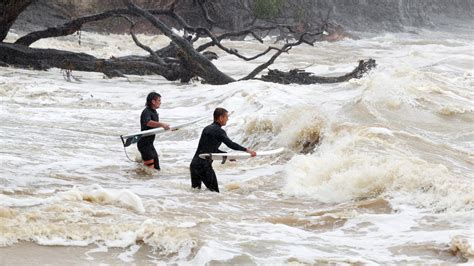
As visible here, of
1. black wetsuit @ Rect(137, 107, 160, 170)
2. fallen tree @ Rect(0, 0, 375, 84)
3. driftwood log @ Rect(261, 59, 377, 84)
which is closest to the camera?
black wetsuit @ Rect(137, 107, 160, 170)

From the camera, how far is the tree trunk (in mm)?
16500

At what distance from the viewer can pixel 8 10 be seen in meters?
16.8

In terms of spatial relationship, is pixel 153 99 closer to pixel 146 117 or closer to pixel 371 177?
pixel 146 117

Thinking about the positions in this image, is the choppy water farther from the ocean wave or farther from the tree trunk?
the tree trunk

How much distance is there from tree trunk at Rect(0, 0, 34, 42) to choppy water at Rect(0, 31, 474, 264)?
122 cm

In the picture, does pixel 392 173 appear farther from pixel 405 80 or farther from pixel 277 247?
pixel 405 80

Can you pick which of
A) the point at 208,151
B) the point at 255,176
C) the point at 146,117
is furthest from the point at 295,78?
the point at 208,151

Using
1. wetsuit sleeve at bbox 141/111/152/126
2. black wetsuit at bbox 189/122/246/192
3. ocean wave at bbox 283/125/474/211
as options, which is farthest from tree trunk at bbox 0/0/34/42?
black wetsuit at bbox 189/122/246/192

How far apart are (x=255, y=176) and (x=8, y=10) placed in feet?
31.4

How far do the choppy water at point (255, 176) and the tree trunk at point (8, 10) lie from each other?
1.22 metres

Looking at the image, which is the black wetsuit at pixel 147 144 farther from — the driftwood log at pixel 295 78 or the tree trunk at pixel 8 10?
the driftwood log at pixel 295 78

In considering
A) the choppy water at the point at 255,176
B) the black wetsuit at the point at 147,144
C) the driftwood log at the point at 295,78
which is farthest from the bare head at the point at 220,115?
the driftwood log at the point at 295,78

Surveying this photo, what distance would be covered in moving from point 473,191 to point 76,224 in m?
3.85

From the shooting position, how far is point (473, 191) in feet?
23.6
